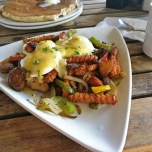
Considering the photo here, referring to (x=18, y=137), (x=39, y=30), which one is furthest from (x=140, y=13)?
(x=18, y=137)

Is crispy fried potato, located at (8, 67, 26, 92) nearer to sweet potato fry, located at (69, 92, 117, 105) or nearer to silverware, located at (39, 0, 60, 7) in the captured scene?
sweet potato fry, located at (69, 92, 117, 105)

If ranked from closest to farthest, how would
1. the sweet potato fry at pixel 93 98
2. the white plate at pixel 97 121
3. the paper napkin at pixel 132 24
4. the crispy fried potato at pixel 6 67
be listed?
the white plate at pixel 97 121 < the sweet potato fry at pixel 93 98 < the crispy fried potato at pixel 6 67 < the paper napkin at pixel 132 24

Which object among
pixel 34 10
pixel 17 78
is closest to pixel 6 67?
pixel 17 78

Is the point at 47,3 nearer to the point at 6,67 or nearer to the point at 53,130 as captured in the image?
the point at 6,67

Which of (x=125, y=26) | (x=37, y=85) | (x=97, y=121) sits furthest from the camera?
(x=125, y=26)

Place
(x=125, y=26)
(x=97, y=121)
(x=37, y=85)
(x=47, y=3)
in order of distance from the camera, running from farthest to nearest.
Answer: (x=47, y=3)
(x=125, y=26)
(x=37, y=85)
(x=97, y=121)

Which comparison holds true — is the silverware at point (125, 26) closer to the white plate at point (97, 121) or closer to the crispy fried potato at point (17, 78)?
the white plate at point (97, 121)

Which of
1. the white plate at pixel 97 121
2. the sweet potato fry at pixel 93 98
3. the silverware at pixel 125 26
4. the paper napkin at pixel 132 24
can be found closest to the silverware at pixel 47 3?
the paper napkin at pixel 132 24

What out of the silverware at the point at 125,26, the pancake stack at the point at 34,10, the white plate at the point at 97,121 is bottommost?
the white plate at the point at 97,121

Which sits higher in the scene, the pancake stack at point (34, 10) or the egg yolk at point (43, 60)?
the pancake stack at point (34, 10)

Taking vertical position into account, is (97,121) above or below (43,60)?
below
